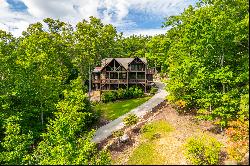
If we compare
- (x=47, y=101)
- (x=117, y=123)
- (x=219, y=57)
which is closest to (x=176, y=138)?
(x=219, y=57)

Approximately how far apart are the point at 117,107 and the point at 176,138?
22225mm

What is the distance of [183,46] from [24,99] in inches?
869

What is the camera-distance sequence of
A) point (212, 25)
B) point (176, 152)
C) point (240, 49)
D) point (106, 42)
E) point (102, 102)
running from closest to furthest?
point (176, 152) → point (212, 25) → point (240, 49) → point (106, 42) → point (102, 102)

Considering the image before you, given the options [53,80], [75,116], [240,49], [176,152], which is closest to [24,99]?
[53,80]

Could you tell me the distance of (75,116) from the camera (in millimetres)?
31844

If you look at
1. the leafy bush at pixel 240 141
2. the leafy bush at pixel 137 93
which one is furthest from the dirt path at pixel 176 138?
the leafy bush at pixel 137 93

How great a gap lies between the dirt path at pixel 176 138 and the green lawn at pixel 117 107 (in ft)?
35.4

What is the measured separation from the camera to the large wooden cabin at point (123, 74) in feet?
222

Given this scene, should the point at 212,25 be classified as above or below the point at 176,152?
above

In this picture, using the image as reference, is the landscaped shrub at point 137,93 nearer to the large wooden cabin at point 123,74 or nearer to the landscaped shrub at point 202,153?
the large wooden cabin at point 123,74

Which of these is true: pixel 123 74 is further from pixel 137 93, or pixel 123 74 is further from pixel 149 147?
pixel 149 147

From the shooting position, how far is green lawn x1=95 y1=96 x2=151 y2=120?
166 feet

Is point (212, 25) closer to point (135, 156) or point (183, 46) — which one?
point (183, 46)

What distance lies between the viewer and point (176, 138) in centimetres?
3431
